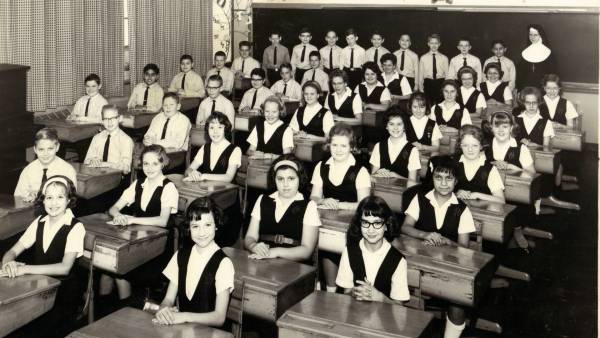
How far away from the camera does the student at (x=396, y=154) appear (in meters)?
4.22

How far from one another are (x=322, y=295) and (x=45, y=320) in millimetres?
1118

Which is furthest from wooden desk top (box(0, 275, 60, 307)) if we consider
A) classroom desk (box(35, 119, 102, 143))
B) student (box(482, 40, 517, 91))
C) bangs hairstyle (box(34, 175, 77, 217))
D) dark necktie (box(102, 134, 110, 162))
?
student (box(482, 40, 517, 91))

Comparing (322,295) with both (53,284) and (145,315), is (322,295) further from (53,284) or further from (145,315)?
(53,284)

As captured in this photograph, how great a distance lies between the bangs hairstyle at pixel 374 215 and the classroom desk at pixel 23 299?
1.19m

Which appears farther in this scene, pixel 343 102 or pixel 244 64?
pixel 244 64

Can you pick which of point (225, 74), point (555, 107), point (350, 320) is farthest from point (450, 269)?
point (225, 74)

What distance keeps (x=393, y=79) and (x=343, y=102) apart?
4.55 ft

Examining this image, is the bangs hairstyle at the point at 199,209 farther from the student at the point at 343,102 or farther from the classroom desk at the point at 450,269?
the student at the point at 343,102

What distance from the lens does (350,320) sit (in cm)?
204

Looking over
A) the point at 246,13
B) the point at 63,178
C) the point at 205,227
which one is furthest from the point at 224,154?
the point at 246,13

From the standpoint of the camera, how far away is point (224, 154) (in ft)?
14.4

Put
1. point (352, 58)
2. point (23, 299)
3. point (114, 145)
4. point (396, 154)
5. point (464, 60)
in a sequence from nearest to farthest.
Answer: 1. point (23, 299)
2. point (396, 154)
3. point (114, 145)
4. point (464, 60)
5. point (352, 58)

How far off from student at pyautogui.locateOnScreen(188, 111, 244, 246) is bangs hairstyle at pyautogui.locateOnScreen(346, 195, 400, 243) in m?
1.63

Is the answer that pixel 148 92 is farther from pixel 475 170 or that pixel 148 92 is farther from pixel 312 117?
pixel 475 170
